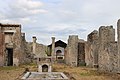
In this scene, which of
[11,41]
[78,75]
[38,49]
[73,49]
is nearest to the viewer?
[78,75]

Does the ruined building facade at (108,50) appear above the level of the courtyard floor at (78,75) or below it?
above

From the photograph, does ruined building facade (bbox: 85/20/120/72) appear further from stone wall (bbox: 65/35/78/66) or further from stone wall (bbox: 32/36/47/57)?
stone wall (bbox: 32/36/47/57)

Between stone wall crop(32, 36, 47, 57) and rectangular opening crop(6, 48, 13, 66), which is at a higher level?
stone wall crop(32, 36, 47, 57)

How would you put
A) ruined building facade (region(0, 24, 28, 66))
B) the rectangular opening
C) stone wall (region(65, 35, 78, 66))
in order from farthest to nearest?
1. stone wall (region(65, 35, 78, 66))
2. the rectangular opening
3. ruined building facade (region(0, 24, 28, 66))

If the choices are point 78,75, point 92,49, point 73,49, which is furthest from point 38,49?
point 78,75

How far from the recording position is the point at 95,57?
29.4 meters

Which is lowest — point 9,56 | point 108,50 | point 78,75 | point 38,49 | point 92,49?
point 78,75

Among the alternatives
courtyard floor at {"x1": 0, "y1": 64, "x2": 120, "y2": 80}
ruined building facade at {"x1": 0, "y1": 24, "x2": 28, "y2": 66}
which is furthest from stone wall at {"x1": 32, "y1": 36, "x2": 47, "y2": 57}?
courtyard floor at {"x1": 0, "y1": 64, "x2": 120, "y2": 80}

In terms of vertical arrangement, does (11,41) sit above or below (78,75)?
above

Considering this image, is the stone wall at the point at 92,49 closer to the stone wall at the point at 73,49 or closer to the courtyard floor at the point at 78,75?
the stone wall at the point at 73,49

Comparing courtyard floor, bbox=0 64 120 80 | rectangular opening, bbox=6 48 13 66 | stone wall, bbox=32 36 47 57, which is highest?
stone wall, bbox=32 36 47 57

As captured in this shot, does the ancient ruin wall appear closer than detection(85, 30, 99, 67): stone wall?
Yes

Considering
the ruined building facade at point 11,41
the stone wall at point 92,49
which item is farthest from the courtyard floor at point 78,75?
the ruined building facade at point 11,41

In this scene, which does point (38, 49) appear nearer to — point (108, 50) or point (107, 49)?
point (107, 49)
